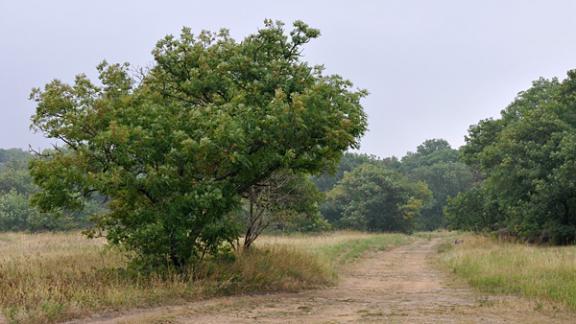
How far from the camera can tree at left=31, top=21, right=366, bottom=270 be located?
42.3 ft

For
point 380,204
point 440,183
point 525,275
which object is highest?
point 440,183

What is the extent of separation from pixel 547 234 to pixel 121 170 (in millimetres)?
26887

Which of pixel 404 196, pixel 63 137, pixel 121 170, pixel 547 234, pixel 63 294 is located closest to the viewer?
pixel 63 294

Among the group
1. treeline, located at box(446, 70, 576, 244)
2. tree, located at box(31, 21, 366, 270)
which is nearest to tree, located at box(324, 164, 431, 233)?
treeline, located at box(446, 70, 576, 244)

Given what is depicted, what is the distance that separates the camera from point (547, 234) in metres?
31.6

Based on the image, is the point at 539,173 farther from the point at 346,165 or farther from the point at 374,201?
the point at 346,165

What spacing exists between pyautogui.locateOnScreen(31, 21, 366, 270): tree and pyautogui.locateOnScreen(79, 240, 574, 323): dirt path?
2234 millimetres

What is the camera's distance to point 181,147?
1324 centimetres

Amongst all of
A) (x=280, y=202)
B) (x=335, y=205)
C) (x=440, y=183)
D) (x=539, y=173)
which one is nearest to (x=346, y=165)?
(x=440, y=183)

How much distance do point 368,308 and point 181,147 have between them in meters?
5.78

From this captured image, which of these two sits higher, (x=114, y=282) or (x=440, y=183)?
(x=440, y=183)

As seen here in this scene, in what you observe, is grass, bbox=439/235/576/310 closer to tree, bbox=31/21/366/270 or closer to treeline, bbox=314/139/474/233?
tree, bbox=31/21/366/270

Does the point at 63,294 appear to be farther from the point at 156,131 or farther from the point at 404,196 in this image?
the point at 404,196

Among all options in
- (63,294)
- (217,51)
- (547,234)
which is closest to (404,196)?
(547,234)
